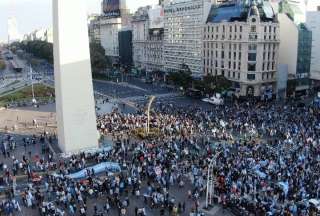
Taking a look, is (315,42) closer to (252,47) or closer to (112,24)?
(252,47)

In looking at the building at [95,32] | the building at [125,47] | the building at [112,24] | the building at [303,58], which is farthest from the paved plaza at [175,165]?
the building at [95,32]

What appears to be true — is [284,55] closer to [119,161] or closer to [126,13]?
[119,161]

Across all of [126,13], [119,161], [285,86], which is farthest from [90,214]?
[126,13]

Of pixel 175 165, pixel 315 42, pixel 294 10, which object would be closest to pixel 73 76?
pixel 175 165

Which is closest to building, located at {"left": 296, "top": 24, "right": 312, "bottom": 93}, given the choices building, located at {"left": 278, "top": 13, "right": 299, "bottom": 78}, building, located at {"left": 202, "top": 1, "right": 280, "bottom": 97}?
building, located at {"left": 278, "top": 13, "right": 299, "bottom": 78}

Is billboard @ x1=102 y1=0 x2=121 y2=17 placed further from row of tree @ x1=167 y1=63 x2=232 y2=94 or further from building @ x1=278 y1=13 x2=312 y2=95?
building @ x1=278 y1=13 x2=312 y2=95

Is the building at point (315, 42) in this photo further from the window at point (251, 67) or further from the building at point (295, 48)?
the window at point (251, 67)
